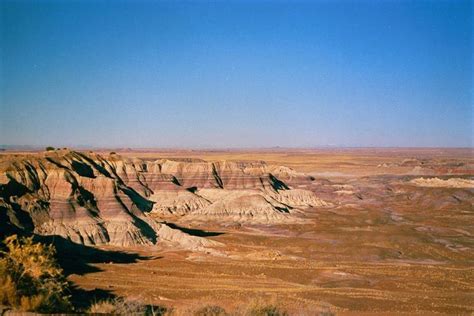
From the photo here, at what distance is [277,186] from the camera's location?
10925 centimetres

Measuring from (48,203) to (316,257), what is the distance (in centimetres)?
3096

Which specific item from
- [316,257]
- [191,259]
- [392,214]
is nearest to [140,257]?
[191,259]

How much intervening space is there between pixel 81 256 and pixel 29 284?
33.0m

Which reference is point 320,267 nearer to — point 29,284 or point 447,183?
point 29,284

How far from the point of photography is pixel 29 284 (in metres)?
16.8

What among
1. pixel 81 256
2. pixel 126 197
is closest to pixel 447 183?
pixel 126 197

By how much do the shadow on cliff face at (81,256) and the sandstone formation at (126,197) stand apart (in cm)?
189

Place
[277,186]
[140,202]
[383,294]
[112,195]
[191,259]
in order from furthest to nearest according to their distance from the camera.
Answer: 1. [277,186]
2. [140,202]
3. [112,195]
4. [191,259]
5. [383,294]

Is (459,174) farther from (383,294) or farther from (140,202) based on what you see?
(383,294)

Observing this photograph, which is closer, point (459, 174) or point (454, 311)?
point (454, 311)

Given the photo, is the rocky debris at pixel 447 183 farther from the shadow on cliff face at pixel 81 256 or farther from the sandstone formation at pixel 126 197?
the shadow on cliff face at pixel 81 256

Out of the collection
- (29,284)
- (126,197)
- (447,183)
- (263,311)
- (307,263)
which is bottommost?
(307,263)

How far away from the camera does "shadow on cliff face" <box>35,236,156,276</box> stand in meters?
42.8

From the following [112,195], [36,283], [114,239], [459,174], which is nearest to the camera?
[36,283]
